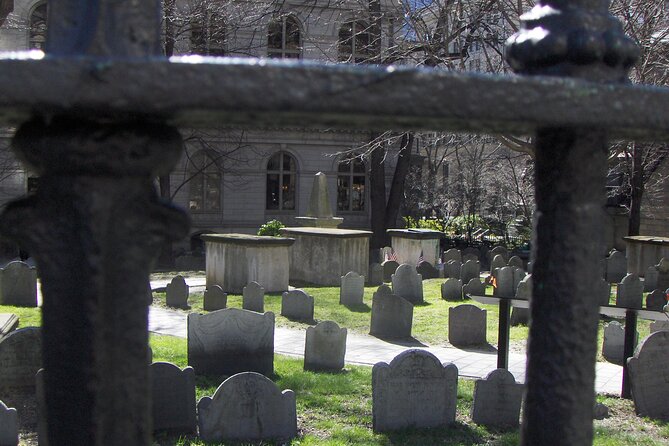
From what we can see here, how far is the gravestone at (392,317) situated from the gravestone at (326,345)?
2.87 m

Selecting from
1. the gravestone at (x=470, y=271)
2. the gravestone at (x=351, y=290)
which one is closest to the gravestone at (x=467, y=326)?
the gravestone at (x=351, y=290)

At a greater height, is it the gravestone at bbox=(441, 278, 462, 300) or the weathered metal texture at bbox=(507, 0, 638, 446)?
the weathered metal texture at bbox=(507, 0, 638, 446)

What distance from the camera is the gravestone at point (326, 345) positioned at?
9461 mm

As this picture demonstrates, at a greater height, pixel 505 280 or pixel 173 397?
pixel 505 280

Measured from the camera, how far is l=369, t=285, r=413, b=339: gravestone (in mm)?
12305

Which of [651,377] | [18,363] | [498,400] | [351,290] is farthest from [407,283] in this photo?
[18,363]

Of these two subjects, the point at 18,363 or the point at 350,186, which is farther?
the point at 350,186

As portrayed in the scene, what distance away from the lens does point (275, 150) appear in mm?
34938

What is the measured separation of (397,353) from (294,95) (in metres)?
10.5

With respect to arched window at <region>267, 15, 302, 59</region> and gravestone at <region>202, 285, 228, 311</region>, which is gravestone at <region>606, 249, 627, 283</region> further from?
arched window at <region>267, 15, 302, 59</region>

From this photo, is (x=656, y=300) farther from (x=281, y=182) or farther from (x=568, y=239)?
(x=281, y=182)

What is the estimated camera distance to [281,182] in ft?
115

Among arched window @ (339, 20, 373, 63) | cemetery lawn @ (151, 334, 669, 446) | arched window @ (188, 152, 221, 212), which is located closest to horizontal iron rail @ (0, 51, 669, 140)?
cemetery lawn @ (151, 334, 669, 446)

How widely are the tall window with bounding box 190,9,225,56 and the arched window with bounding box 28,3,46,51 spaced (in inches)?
155
